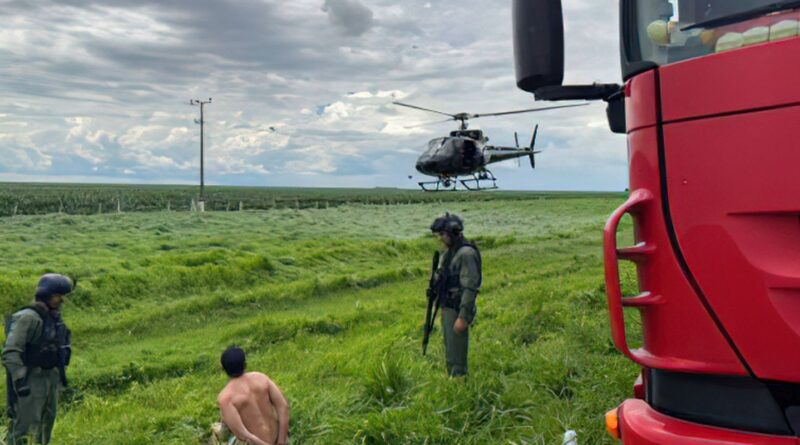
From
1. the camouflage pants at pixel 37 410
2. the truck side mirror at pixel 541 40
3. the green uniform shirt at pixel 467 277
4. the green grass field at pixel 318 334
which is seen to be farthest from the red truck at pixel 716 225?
the camouflage pants at pixel 37 410

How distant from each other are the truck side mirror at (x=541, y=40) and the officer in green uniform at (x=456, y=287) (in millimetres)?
4176

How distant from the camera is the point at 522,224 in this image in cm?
4181

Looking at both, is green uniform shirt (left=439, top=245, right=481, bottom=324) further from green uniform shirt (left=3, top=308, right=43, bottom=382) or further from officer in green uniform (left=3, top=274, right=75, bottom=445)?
green uniform shirt (left=3, top=308, right=43, bottom=382)

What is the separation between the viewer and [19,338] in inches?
244

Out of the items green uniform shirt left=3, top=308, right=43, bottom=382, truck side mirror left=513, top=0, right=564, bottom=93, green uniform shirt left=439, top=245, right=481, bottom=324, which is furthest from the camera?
green uniform shirt left=439, top=245, right=481, bottom=324

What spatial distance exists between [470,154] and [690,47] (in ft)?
70.5

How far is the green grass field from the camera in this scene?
5.61m

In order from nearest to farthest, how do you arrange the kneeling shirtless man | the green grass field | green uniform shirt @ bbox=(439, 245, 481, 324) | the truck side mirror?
the truck side mirror
the kneeling shirtless man
the green grass field
green uniform shirt @ bbox=(439, 245, 481, 324)

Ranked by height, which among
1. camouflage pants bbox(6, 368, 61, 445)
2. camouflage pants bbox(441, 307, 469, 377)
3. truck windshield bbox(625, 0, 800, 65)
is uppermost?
truck windshield bbox(625, 0, 800, 65)

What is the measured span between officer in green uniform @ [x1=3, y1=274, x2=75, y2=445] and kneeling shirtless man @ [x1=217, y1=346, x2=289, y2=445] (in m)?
2.64

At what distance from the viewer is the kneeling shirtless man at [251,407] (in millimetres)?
4426

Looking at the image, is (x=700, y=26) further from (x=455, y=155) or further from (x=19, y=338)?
(x=455, y=155)

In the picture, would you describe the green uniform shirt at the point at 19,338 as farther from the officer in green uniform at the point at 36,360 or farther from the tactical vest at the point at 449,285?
the tactical vest at the point at 449,285

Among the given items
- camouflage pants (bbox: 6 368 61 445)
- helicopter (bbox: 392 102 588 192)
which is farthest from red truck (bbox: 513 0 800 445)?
helicopter (bbox: 392 102 588 192)
